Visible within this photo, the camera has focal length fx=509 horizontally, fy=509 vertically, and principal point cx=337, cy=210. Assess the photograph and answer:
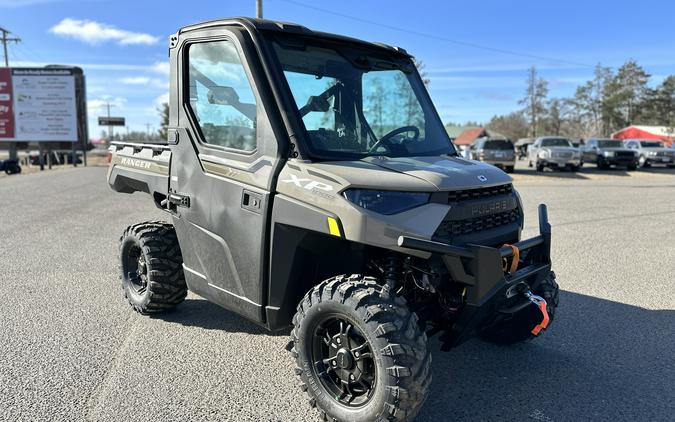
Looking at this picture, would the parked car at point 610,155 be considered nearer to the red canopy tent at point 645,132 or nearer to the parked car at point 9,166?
the parked car at point 9,166

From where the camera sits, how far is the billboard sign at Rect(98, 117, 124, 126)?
3191 inches

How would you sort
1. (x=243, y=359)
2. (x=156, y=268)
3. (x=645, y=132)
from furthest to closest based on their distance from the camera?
(x=645, y=132), (x=156, y=268), (x=243, y=359)

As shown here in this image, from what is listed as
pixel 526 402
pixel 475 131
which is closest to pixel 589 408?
pixel 526 402

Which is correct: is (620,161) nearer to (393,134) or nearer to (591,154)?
(591,154)

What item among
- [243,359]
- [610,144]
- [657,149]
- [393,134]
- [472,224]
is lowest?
[243,359]

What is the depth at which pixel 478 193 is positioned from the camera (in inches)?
128

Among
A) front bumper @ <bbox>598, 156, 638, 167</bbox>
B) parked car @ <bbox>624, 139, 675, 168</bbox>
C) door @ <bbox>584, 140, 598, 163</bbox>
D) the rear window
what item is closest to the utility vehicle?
the rear window

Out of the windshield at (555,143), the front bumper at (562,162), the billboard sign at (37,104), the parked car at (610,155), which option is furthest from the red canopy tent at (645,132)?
the billboard sign at (37,104)

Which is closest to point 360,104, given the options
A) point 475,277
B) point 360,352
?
point 475,277

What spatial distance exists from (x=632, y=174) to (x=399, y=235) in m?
26.6

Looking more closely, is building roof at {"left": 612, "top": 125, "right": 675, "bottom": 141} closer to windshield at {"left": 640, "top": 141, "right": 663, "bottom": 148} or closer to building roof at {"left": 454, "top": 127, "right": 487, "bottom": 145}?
building roof at {"left": 454, "top": 127, "right": 487, "bottom": 145}

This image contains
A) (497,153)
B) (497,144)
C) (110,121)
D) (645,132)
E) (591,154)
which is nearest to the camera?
(497,153)

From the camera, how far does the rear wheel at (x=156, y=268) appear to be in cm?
441

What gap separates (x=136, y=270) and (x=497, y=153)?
75.8 ft
